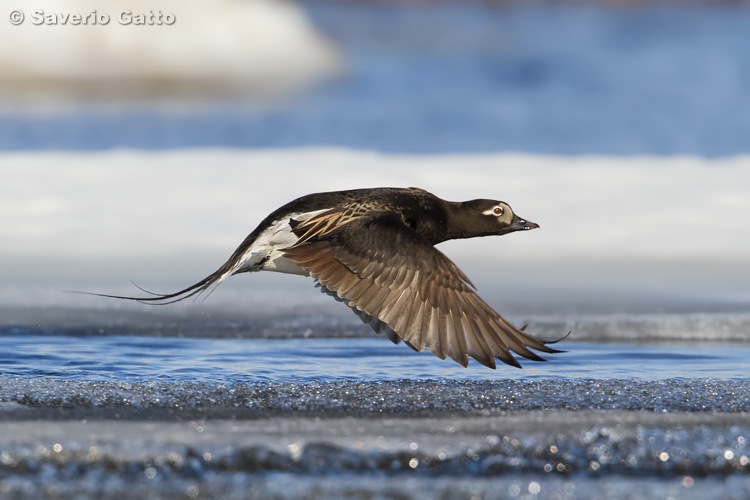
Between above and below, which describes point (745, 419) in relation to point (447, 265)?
below

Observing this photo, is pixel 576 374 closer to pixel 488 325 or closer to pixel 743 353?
pixel 488 325

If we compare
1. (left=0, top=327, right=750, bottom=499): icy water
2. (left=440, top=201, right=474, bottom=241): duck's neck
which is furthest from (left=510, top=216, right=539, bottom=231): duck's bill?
(left=0, top=327, right=750, bottom=499): icy water

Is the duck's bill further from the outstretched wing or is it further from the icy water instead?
the outstretched wing

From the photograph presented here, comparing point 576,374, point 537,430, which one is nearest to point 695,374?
point 576,374

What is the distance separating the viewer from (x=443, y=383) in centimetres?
410

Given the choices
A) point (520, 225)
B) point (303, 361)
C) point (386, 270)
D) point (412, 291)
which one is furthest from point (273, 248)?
point (520, 225)

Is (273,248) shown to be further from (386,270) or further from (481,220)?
(481,220)

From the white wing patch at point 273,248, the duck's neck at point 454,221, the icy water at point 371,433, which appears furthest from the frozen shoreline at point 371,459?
the duck's neck at point 454,221

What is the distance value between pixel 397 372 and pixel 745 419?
1820 mm

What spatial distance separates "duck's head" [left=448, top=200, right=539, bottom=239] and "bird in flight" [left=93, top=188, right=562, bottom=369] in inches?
16.0

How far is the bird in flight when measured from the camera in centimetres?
387

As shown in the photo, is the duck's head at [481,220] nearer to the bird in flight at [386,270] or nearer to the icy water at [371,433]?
the bird in flight at [386,270]

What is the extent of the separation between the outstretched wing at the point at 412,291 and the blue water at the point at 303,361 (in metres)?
0.52

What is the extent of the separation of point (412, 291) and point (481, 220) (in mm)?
1400
